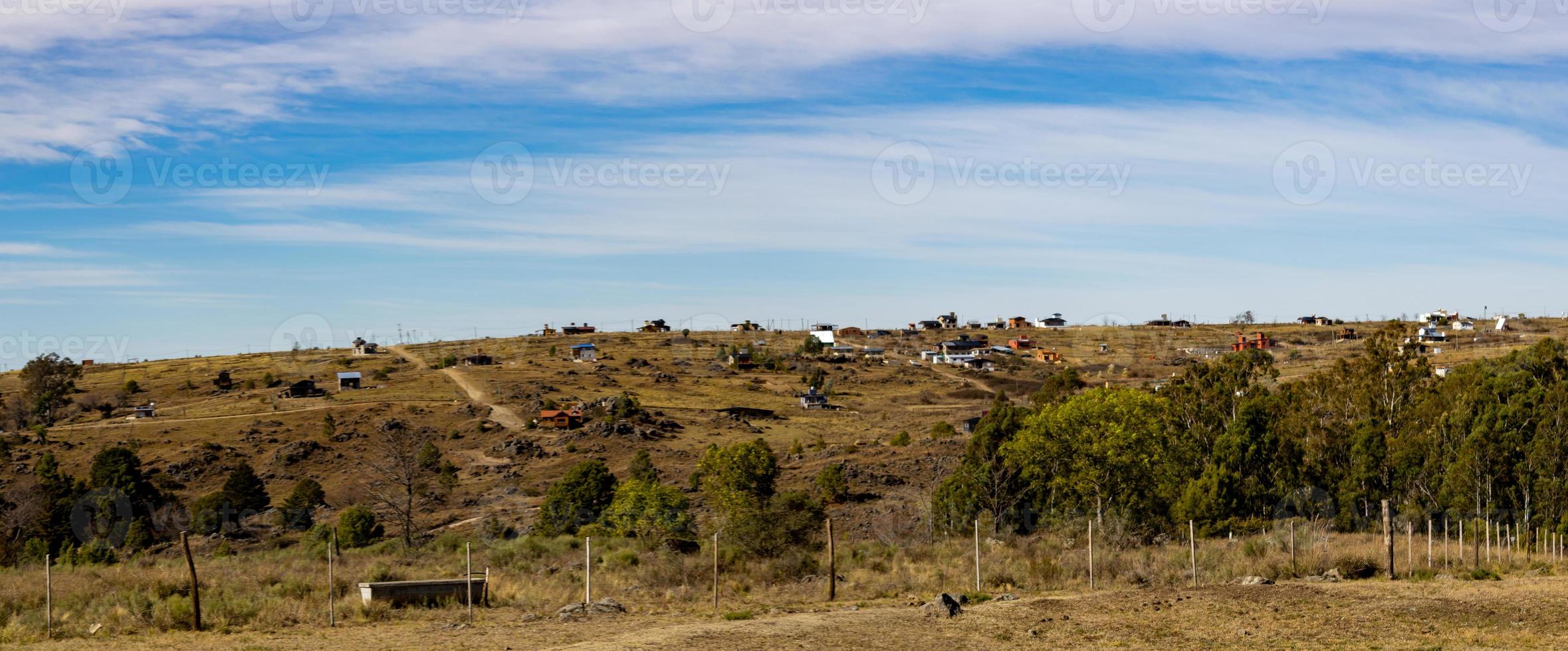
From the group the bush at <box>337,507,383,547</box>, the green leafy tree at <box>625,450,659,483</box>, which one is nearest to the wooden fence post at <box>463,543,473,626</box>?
the bush at <box>337,507,383,547</box>

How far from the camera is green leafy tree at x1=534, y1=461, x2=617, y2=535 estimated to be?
64.2 m

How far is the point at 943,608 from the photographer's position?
75.5 ft

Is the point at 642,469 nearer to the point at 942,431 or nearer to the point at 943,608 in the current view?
the point at 942,431

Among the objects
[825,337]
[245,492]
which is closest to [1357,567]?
[245,492]

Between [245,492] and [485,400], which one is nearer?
[245,492]

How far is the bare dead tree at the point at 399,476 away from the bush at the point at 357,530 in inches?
55.2

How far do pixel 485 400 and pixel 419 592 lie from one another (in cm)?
9077

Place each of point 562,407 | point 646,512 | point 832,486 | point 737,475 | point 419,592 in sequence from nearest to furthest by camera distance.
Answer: point 419,592, point 646,512, point 737,475, point 832,486, point 562,407

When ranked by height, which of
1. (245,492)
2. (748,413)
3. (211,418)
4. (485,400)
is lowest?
(245,492)

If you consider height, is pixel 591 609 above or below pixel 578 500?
above

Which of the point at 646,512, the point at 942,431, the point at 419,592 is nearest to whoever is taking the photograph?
the point at 419,592

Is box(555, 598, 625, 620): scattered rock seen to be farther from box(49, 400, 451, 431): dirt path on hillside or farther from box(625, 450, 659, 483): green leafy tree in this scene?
box(49, 400, 451, 431): dirt path on hillside

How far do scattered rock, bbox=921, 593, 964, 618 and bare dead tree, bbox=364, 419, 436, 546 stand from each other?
117 feet

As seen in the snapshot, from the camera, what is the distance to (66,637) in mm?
22344
